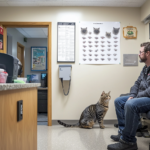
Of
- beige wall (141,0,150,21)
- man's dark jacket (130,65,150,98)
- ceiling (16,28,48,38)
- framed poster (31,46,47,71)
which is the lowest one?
man's dark jacket (130,65,150,98)

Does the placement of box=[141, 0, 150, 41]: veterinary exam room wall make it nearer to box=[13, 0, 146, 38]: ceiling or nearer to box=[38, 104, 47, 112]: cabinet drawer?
box=[13, 0, 146, 38]: ceiling

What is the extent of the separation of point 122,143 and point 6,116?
1429 millimetres

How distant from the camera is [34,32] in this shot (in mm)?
4883

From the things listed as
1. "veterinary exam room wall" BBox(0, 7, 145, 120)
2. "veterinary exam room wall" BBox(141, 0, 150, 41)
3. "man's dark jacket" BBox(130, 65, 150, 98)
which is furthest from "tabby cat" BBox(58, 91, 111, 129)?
"veterinary exam room wall" BBox(141, 0, 150, 41)

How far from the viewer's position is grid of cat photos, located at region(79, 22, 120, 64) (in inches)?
124

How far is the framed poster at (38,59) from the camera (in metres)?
5.34

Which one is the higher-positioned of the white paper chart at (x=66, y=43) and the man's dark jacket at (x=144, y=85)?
the white paper chart at (x=66, y=43)

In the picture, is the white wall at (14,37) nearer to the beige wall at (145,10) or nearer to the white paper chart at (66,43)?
the white paper chart at (66,43)

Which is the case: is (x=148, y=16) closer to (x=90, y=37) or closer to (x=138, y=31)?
(x=138, y=31)

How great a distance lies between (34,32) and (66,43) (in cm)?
213

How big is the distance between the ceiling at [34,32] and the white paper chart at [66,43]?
5.44ft

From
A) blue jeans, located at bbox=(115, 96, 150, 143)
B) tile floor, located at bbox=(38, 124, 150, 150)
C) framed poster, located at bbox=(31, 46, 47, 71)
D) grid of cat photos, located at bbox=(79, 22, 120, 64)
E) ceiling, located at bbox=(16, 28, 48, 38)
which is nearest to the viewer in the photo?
blue jeans, located at bbox=(115, 96, 150, 143)

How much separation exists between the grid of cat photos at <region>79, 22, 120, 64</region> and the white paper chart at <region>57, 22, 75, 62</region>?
0.51 ft

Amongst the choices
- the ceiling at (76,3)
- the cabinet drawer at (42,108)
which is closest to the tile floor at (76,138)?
the cabinet drawer at (42,108)
